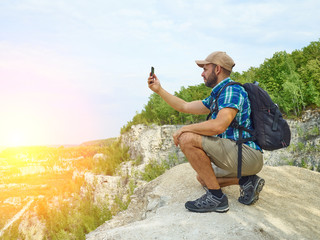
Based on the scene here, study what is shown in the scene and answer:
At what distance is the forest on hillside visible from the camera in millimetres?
9672

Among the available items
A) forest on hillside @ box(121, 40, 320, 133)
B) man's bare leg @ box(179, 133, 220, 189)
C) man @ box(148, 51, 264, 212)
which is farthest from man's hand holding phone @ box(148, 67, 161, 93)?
forest on hillside @ box(121, 40, 320, 133)

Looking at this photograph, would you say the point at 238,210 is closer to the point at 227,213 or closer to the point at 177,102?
the point at 227,213

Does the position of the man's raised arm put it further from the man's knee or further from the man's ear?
the man's knee

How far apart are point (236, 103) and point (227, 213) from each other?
166cm

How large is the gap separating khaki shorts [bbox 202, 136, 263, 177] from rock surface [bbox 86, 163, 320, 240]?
28.0 inches

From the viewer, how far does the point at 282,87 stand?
10523mm

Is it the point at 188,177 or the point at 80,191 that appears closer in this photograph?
the point at 188,177

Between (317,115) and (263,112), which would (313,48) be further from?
(263,112)

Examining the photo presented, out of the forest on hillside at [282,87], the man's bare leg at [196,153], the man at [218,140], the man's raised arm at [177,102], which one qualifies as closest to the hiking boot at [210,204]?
the man at [218,140]

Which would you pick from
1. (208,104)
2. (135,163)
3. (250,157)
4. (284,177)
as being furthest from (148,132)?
(250,157)

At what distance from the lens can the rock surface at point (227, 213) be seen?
391cm

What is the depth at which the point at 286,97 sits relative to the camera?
9.77m

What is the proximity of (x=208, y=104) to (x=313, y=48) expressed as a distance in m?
8.04

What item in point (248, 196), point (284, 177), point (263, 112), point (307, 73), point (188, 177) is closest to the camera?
point (263, 112)
